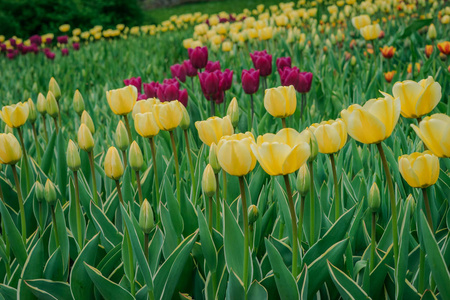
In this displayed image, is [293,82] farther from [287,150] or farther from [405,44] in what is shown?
[405,44]

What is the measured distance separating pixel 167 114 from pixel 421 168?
0.72m

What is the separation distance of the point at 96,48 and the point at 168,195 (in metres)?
5.97

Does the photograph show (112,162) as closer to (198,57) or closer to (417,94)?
(417,94)

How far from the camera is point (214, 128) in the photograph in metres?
1.24

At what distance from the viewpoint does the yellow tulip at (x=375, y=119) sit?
3.05 ft

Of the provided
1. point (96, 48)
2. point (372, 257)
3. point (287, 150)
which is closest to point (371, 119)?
point (287, 150)

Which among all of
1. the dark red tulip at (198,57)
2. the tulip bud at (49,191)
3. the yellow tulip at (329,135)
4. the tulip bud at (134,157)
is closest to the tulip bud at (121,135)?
the tulip bud at (134,157)

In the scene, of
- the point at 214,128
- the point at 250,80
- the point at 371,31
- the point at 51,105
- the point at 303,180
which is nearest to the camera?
the point at 303,180

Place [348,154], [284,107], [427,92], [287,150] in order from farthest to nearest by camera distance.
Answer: [348,154], [284,107], [427,92], [287,150]

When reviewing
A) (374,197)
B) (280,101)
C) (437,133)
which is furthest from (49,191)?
(437,133)

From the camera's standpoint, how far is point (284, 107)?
146 cm

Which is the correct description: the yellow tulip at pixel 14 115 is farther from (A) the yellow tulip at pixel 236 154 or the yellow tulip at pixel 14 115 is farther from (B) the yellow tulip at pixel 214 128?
(A) the yellow tulip at pixel 236 154

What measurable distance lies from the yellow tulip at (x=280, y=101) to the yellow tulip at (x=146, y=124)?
36 cm

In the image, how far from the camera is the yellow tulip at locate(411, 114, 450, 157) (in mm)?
887
